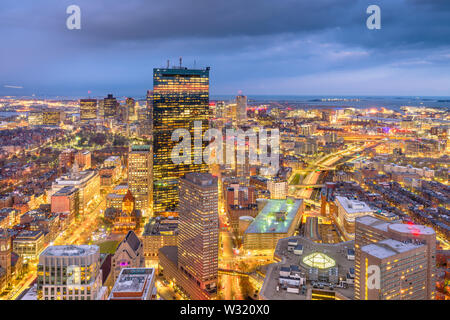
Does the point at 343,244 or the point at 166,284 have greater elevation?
the point at 343,244

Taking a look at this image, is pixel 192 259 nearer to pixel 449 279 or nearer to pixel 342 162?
pixel 449 279

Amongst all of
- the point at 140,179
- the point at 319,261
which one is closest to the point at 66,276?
the point at 319,261

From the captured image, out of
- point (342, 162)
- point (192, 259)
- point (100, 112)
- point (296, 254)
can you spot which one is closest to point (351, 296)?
point (296, 254)

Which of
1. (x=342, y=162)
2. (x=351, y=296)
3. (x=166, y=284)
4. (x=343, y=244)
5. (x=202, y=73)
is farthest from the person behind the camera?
(x=342, y=162)

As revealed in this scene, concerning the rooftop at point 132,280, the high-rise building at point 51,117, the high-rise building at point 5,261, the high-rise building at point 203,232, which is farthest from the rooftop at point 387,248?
the high-rise building at point 51,117

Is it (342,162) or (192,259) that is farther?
(342,162)

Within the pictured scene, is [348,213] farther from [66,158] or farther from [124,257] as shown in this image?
[66,158]

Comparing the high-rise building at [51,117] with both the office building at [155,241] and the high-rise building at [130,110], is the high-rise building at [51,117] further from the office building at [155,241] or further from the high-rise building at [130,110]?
the office building at [155,241]
